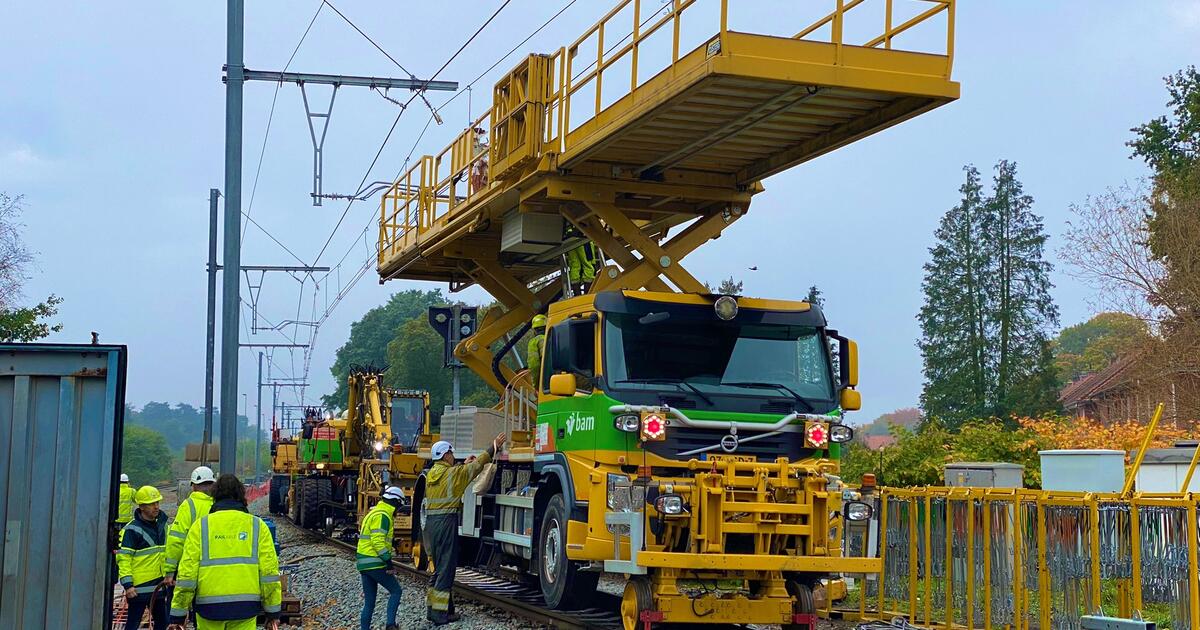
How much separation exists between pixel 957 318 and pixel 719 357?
47401 mm

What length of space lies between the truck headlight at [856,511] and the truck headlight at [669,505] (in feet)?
5.28

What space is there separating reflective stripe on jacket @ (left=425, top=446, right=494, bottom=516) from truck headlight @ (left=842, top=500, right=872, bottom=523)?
4478 mm

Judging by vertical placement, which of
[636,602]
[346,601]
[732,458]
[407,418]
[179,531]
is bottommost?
[346,601]

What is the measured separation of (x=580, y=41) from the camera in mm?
12672

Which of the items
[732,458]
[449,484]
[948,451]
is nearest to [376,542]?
[449,484]

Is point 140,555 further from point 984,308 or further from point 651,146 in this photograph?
point 984,308

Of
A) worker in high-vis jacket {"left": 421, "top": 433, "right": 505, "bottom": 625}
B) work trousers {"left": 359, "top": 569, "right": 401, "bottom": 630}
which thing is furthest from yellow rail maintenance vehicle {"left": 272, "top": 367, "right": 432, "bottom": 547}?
work trousers {"left": 359, "top": 569, "right": 401, "bottom": 630}

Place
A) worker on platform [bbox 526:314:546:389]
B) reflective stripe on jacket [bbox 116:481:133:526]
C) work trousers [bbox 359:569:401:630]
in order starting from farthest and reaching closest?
reflective stripe on jacket [bbox 116:481:133:526], worker on platform [bbox 526:314:546:389], work trousers [bbox 359:569:401:630]

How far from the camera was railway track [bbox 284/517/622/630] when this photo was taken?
11852mm

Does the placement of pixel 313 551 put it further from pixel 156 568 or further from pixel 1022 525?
pixel 1022 525

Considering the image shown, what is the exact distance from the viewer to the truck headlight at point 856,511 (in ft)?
35.9

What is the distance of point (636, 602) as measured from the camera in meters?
10.4

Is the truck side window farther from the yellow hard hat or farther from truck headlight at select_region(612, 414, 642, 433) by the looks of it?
the yellow hard hat

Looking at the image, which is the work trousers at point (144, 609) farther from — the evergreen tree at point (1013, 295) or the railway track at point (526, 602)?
the evergreen tree at point (1013, 295)
